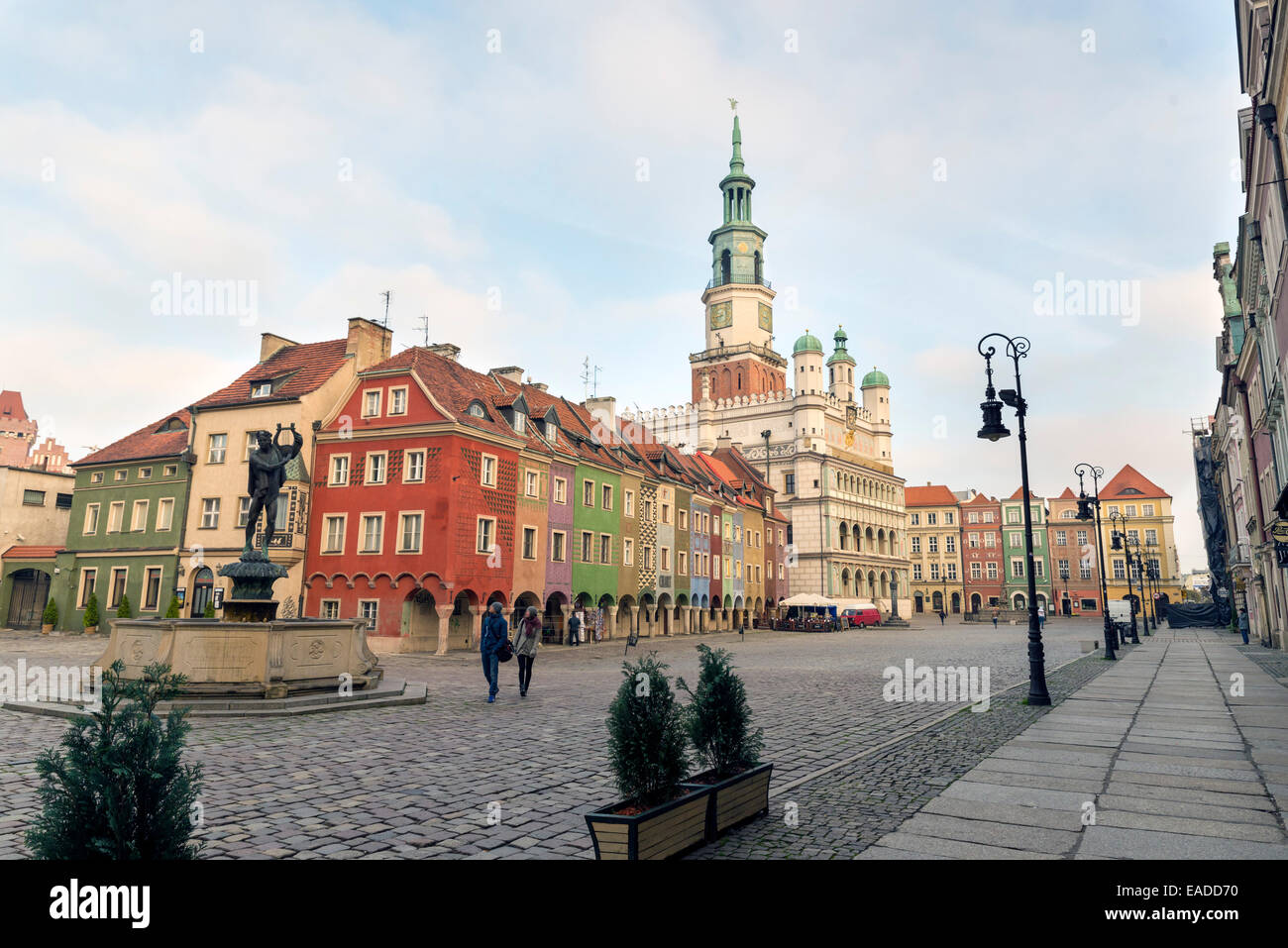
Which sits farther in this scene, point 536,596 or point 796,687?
point 536,596

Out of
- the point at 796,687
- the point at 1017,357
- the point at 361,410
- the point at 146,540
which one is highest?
the point at 361,410

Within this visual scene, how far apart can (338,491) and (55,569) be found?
62.6ft

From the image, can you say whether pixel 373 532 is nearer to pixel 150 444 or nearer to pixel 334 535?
pixel 334 535

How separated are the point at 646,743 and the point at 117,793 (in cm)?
334

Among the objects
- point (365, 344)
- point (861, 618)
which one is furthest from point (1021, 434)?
point (861, 618)

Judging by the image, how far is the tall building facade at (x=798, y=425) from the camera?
286 feet

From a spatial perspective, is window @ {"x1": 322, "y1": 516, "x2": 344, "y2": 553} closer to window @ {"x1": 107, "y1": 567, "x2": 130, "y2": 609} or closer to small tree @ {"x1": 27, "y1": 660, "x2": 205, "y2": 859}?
window @ {"x1": 107, "y1": 567, "x2": 130, "y2": 609}

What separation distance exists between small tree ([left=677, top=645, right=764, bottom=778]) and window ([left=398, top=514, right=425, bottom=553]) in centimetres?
2667

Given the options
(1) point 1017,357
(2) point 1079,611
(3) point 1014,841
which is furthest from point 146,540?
(2) point 1079,611

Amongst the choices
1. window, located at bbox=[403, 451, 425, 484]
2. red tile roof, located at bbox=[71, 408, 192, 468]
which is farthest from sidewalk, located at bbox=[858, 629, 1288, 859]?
red tile roof, located at bbox=[71, 408, 192, 468]
